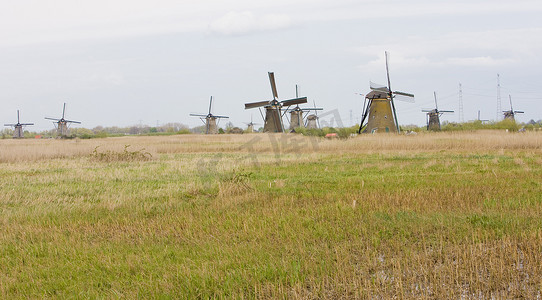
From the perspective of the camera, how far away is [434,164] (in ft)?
59.5

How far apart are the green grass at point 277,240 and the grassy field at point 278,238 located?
0.03 meters

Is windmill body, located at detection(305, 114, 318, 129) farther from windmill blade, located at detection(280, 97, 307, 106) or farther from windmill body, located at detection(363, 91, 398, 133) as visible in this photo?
windmill body, located at detection(363, 91, 398, 133)

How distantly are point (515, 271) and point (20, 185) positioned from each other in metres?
13.9

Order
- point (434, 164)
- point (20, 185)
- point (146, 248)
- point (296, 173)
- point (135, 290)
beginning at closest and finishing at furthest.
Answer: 1. point (135, 290)
2. point (146, 248)
3. point (20, 185)
4. point (296, 173)
5. point (434, 164)

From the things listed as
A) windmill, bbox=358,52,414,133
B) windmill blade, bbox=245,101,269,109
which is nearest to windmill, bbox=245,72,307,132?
windmill blade, bbox=245,101,269,109

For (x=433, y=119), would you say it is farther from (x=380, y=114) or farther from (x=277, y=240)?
(x=277, y=240)

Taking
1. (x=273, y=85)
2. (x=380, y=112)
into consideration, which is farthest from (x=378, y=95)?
(x=273, y=85)

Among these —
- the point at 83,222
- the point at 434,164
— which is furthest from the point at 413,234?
the point at 434,164

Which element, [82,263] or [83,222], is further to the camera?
[83,222]

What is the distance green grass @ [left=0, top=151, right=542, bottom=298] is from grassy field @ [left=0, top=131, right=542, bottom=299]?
3 centimetres

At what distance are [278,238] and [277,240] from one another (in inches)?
2.5

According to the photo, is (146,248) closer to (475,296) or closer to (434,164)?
(475,296)

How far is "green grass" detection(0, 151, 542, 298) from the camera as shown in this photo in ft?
18.2

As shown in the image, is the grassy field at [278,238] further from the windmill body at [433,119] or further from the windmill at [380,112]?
the windmill body at [433,119]
